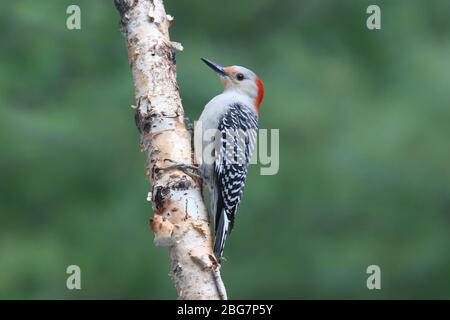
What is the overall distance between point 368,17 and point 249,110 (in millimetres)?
3527

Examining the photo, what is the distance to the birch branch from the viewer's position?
3.85 meters

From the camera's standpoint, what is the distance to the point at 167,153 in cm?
438

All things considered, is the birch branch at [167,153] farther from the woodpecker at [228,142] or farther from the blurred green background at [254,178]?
the blurred green background at [254,178]

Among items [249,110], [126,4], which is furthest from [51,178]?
[126,4]

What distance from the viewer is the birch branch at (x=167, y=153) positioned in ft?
12.6

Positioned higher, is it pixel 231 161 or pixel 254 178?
pixel 254 178

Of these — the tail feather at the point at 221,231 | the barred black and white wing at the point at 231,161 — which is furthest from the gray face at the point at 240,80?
the tail feather at the point at 221,231

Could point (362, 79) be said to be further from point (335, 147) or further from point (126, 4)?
point (126, 4)

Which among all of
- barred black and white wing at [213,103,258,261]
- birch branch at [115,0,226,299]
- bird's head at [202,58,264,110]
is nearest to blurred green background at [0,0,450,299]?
bird's head at [202,58,264,110]

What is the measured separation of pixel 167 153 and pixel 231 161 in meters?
0.92

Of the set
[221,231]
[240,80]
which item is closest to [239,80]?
[240,80]

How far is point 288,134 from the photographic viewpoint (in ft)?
25.5

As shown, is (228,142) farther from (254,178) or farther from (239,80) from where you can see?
(254,178)

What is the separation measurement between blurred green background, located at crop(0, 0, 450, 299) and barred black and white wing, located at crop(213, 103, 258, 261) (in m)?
2.01
